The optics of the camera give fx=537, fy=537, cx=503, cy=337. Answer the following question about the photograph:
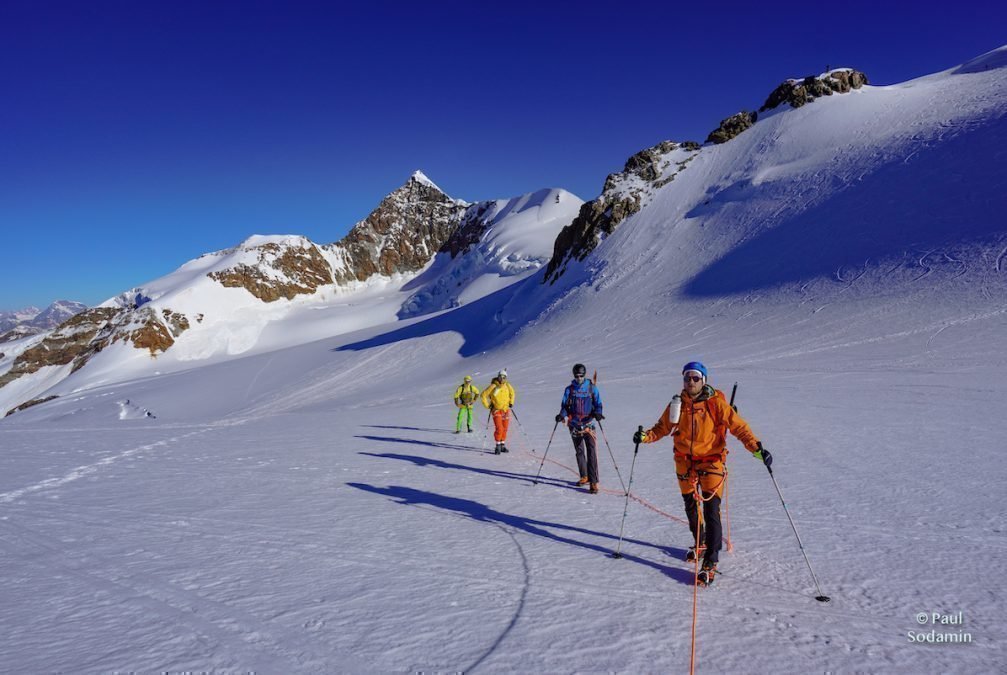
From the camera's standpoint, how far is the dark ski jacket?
8.62 m

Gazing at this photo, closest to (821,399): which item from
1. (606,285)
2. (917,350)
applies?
(917,350)

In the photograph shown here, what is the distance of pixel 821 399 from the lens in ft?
46.8

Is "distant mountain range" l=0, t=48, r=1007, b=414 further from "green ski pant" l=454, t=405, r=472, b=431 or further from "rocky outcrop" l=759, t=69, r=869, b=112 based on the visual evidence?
"green ski pant" l=454, t=405, r=472, b=431

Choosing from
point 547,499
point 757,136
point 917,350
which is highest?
point 757,136

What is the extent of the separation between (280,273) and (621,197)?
295 ft

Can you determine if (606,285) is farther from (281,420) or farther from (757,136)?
(281,420)

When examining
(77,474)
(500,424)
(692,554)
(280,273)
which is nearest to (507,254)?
(280,273)

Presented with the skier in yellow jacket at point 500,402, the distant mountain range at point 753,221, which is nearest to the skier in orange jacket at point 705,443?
the skier in yellow jacket at point 500,402

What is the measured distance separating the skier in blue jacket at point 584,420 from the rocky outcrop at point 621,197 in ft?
138

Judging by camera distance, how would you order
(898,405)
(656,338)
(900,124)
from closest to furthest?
(898,405) → (656,338) → (900,124)

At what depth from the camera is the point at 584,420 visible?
8.61m

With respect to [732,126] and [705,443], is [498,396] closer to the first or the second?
[705,443]

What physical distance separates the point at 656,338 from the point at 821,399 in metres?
14.8

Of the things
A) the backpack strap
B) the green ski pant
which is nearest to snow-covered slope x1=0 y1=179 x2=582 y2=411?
the green ski pant
